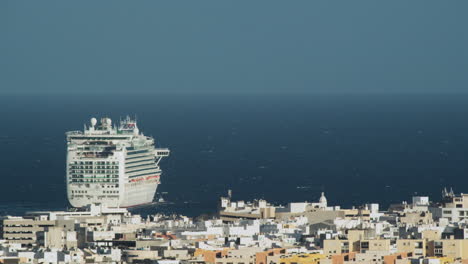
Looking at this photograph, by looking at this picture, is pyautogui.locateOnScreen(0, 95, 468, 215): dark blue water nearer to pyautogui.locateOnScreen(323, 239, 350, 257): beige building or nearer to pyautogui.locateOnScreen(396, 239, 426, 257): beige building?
pyautogui.locateOnScreen(323, 239, 350, 257): beige building

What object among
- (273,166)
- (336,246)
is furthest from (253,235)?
(273,166)

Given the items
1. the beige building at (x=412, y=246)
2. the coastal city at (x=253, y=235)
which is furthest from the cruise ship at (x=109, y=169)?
the beige building at (x=412, y=246)

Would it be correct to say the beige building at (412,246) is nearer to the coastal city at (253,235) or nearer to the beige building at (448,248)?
the coastal city at (253,235)

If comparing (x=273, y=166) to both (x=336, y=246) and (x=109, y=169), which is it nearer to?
(x=109, y=169)

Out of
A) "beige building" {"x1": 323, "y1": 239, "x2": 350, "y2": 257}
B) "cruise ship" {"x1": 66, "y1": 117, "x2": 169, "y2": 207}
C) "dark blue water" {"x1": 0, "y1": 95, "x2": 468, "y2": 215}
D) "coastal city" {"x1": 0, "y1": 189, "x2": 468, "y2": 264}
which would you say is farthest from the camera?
"cruise ship" {"x1": 66, "y1": 117, "x2": 169, "y2": 207}

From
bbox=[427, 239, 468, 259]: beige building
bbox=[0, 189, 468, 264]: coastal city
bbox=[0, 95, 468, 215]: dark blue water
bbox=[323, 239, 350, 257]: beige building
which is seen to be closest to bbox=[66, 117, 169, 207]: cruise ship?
bbox=[0, 95, 468, 215]: dark blue water

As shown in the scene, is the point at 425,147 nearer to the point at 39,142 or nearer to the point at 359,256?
the point at 39,142
